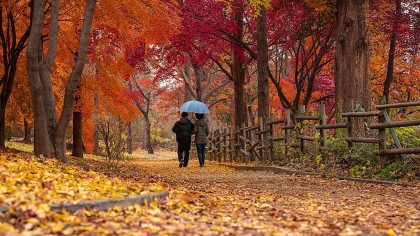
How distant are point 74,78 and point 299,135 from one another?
558 centimetres

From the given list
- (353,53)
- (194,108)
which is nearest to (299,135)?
(353,53)

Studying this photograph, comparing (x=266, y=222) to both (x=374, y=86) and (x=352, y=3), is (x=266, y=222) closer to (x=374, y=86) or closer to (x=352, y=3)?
(x=352, y=3)

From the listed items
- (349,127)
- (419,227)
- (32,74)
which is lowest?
(419,227)

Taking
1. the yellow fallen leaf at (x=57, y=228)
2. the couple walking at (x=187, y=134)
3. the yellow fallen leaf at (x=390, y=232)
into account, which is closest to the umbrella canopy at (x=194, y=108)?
the couple walking at (x=187, y=134)

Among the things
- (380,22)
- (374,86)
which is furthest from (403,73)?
(380,22)

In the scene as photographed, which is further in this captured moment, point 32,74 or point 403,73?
point 403,73

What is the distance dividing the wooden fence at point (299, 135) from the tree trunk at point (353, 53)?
54 cm

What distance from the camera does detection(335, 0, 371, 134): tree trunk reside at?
36.7 ft

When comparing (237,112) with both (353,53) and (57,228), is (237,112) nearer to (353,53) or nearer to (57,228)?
(353,53)

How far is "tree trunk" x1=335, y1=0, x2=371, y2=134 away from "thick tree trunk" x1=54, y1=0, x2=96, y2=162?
17.9 ft

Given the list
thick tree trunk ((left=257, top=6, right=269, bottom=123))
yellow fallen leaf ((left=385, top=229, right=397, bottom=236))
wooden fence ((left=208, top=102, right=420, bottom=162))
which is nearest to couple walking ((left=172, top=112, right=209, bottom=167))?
wooden fence ((left=208, top=102, right=420, bottom=162))

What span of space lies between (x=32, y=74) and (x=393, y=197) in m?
6.47

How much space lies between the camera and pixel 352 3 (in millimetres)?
11203

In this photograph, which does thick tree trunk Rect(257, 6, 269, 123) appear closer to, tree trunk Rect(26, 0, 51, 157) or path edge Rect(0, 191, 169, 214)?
tree trunk Rect(26, 0, 51, 157)
